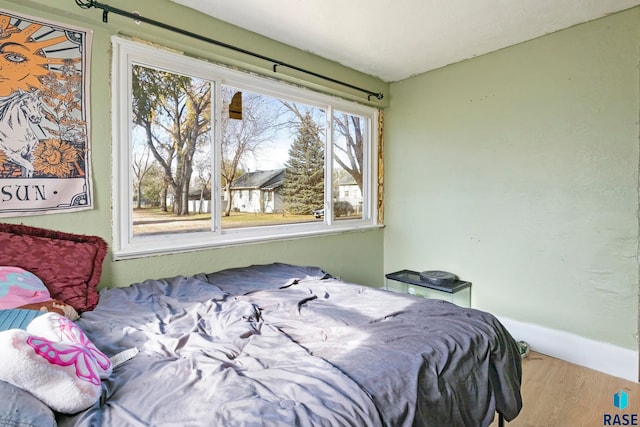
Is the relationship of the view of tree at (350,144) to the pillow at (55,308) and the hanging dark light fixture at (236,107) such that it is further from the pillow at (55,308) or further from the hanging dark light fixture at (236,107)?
the pillow at (55,308)

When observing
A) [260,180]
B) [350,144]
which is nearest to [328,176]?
[350,144]

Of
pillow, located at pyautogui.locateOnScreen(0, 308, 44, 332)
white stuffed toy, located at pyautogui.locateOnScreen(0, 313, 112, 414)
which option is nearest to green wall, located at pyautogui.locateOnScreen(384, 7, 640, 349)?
white stuffed toy, located at pyautogui.locateOnScreen(0, 313, 112, 414)

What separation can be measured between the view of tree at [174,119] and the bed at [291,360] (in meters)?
0.73

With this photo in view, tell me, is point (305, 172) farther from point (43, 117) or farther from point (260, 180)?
point (43, 117)

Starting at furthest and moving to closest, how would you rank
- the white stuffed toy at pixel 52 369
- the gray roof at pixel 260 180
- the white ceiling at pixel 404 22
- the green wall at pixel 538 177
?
the gray roof at pixel 260 180, the green wall at pixel 538 177, the white ceiling at pixel 404 22, the white stuffed toy at pixel 52 369

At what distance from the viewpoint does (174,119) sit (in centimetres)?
227

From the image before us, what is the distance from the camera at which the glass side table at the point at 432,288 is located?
2.91 metres

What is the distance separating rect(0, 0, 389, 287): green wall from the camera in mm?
1838

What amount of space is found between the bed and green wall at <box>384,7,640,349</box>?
4.53ft

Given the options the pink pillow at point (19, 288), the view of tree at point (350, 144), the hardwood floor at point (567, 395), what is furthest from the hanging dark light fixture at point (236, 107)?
the hardwood floor at point (567, 395)

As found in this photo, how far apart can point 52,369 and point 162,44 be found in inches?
78.1

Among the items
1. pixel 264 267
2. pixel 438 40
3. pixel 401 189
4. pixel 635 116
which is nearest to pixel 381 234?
pixel 401 189

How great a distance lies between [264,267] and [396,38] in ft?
6.65

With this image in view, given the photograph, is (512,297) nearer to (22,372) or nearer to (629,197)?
(629,197)
